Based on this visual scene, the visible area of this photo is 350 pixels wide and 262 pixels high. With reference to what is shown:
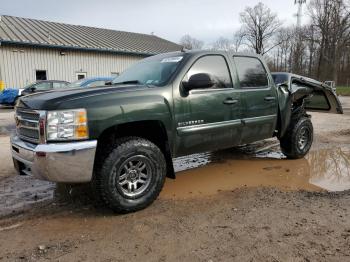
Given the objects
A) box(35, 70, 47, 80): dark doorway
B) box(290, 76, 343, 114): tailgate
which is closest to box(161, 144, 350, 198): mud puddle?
box(290, 76, 343, 114): tailgate

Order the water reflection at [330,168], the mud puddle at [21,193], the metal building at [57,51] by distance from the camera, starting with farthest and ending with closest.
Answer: the metal building at [57,51]
the water reflection at [330,168]
the mud puddle at [21,193]

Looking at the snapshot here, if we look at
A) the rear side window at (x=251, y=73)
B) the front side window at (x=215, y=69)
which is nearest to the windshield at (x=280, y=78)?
the rear side window at (x=251, y=73)

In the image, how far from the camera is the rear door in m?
5.41

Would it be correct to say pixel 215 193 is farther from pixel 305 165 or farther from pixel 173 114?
pixel 305 165

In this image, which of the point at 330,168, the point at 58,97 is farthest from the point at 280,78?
the point at 58,97

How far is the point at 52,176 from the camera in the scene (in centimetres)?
368

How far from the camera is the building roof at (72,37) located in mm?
22234

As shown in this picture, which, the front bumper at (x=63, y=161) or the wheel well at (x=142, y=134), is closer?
the front bumper at (x=63, y=161)

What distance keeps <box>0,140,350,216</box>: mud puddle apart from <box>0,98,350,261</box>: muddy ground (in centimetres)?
2

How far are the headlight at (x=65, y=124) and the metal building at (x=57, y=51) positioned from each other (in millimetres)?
19488

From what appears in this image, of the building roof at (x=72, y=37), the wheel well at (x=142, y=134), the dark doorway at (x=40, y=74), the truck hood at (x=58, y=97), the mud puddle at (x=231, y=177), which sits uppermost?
the building roof at (x=72, y=37)

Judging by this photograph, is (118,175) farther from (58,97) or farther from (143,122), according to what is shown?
(58,97)

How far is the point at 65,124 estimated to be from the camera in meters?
3.67

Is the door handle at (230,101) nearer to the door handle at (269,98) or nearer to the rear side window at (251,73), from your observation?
the rear side window at (251,73)
